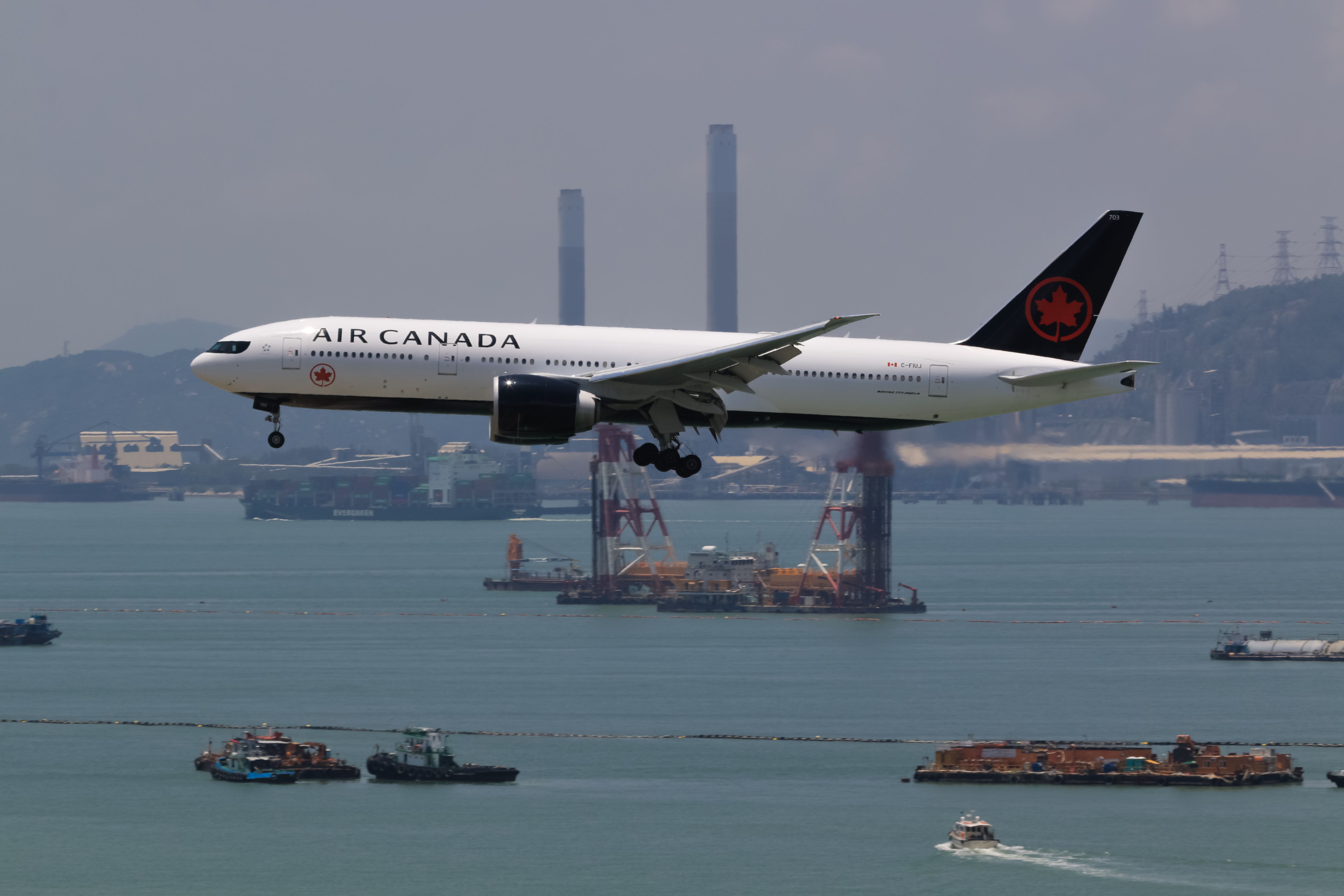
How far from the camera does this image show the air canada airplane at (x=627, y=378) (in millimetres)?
55906

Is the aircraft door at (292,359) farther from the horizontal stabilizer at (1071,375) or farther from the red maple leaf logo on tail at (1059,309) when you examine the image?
the red maple leaf logo on tail at (1059,309)

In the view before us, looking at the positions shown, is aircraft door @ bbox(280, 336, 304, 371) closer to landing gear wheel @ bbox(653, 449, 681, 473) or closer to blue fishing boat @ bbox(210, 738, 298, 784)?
landing gear wheel @ bbox(653, 449, 681, 473)

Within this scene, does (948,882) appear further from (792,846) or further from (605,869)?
(605,869)

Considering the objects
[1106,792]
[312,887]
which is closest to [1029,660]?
[1106,792]

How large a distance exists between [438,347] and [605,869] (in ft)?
230

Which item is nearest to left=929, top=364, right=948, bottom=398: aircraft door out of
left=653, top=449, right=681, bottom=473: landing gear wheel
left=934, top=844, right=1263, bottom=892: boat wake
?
left=653, top=449, right=681, bottom=473: landing gear wheel

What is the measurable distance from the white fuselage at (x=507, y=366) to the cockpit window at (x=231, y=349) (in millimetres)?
84

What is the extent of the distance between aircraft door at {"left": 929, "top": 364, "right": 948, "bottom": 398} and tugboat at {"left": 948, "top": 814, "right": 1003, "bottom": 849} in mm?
73189

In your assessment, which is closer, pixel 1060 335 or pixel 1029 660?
pixel 1060 335

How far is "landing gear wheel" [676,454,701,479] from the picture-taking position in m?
58.3

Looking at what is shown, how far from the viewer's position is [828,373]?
58812 millimetres

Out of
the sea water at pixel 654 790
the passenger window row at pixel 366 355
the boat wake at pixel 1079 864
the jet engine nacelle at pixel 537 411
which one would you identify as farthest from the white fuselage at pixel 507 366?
the boat wake at pixel 1079 864

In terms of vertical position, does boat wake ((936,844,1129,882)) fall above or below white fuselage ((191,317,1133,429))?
below

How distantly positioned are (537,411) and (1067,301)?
72.7ft
